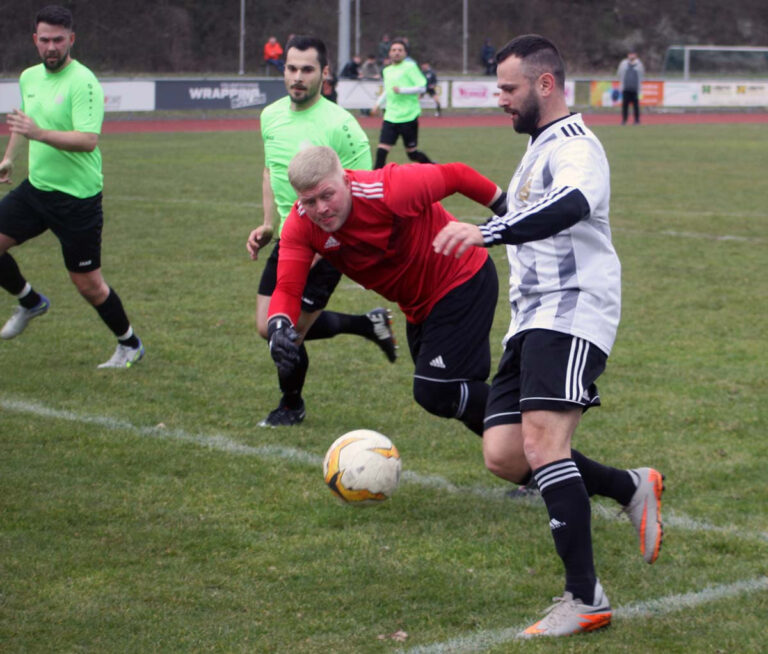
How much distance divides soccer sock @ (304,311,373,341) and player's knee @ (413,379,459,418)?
1521mm

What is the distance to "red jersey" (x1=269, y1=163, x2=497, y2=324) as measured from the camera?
4352mm

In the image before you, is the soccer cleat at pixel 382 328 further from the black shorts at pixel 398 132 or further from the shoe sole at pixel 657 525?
the black shorts at pixel 398 132

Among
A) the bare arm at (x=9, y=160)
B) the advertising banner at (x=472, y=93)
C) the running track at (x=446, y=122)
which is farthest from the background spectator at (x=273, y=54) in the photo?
the bare arm at (x=9, y=160)

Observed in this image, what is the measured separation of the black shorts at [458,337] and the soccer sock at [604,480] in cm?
82

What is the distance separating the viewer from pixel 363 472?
14.0 feet

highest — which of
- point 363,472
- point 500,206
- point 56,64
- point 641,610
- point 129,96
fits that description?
point 129,96

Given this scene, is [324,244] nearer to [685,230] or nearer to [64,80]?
[64,80]

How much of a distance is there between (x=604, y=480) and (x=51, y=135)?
410 centimetres

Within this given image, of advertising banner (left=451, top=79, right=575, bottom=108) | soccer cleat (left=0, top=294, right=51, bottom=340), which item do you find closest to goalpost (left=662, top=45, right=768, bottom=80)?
advertising banner (left=451, top=79, right=575, bottom=108)

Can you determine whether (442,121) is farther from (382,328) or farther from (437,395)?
(437,395)

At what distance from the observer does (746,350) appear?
7605 millimetres

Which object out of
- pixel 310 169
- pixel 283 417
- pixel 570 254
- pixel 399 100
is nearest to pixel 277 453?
pixel 283 417

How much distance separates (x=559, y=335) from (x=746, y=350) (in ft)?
14.3

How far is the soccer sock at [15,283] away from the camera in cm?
739
